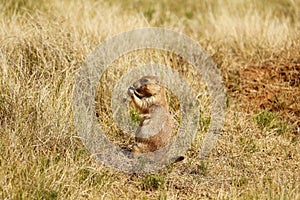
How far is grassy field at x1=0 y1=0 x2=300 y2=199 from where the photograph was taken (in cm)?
455

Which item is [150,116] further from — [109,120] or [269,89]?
[269,89]

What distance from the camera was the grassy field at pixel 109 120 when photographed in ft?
14.9

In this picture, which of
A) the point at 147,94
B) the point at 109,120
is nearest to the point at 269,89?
the point at 109,120

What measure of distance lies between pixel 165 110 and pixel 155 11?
4.71 meters

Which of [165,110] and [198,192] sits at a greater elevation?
[165,110]

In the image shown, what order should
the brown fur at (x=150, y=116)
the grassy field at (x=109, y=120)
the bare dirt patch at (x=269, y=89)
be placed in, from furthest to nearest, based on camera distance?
the bare dirt patch at (x=269, y=89), the brown fur at (x=150, y=116), the grassy field at (x=109, y=120)

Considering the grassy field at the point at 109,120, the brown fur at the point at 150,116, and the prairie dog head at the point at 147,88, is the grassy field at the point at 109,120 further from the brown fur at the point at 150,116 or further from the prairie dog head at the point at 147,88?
the prairie dog head at the point at 147,88

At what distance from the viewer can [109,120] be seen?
223 inches

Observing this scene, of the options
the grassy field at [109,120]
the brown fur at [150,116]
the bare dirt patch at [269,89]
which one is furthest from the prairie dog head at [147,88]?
the bare dirt patch at [269,89]

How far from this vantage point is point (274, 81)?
6926 millimetres

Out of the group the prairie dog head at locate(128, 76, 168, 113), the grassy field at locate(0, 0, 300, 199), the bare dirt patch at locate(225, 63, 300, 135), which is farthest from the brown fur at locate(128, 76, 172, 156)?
the bare dirt patch at locate(225, 63, 300, 135)

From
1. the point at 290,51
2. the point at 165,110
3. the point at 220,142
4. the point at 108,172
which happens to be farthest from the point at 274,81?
the point at 108,172

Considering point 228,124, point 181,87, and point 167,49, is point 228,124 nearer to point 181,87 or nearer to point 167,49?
point 181,87

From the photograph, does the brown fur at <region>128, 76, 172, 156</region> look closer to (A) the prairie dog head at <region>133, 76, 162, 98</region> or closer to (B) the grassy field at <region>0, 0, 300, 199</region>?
(A) the prairie dog head at <region>133, 76, 162, 98</region>
